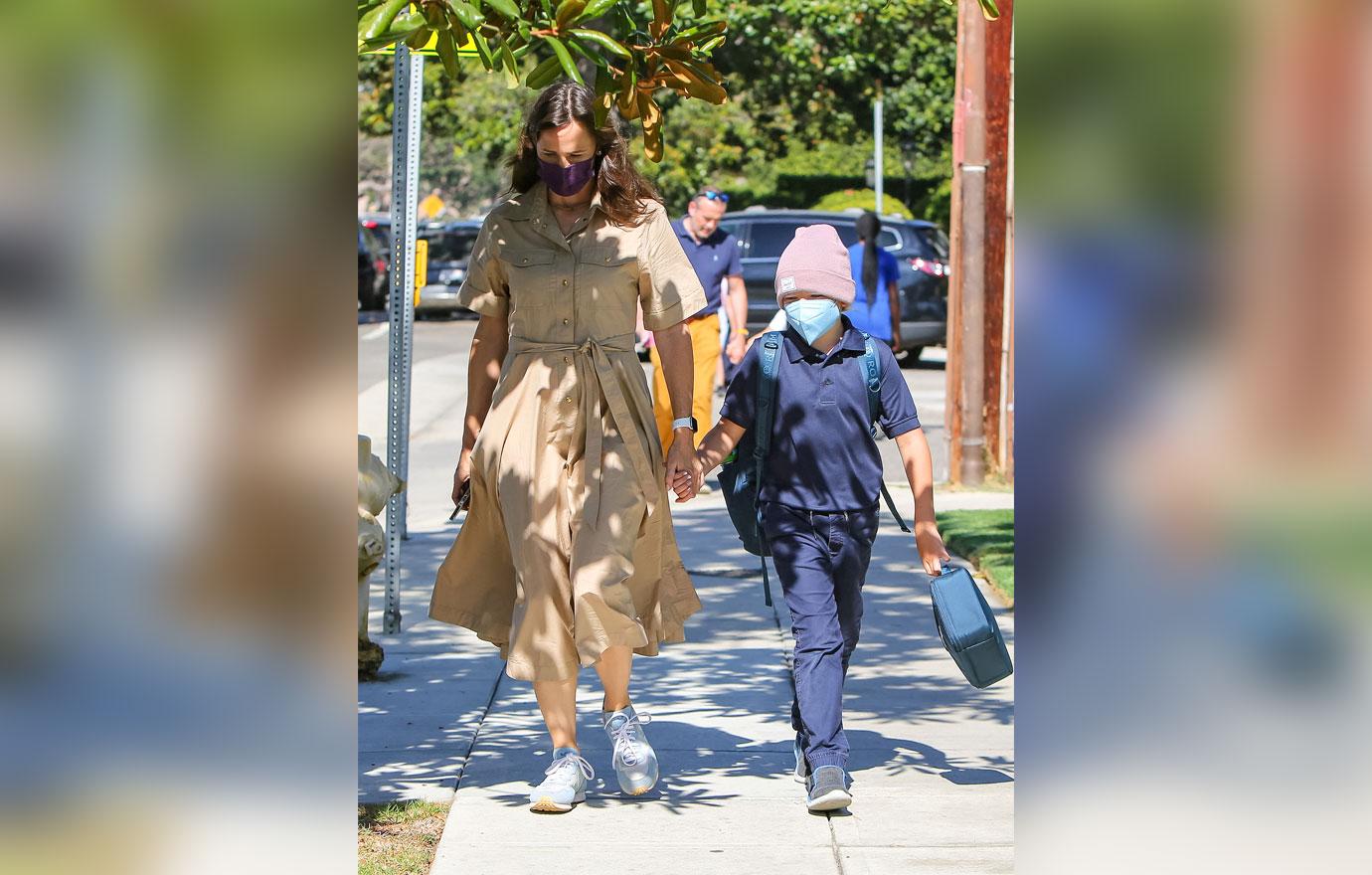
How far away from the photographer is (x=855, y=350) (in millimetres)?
5137

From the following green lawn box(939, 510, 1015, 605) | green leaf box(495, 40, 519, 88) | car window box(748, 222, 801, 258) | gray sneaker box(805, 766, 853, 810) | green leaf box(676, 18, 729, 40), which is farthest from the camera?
car window box(748, 222, 801, 258)

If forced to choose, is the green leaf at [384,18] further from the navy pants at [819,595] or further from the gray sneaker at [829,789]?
the gray sneaker at [829,789]

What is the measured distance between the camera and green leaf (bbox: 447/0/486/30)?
11.0ft

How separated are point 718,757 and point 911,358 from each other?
701 inches

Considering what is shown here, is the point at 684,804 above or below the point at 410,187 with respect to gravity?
below

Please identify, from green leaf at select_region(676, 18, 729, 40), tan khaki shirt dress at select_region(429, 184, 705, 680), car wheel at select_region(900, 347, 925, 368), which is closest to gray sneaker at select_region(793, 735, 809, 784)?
tan khaki shirt dress at select_region(429, 184, 705, 680)

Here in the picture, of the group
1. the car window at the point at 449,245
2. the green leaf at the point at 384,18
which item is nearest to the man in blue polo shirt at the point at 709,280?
the green leaf at the point at 384,18

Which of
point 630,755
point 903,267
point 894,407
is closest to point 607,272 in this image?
point 894,407

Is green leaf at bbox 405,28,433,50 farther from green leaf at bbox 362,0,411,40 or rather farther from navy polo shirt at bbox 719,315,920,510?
navy polo shirt at bbox 719,315,920,510

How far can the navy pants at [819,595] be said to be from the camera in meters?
5.02

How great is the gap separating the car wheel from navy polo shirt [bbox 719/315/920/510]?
17750mm
